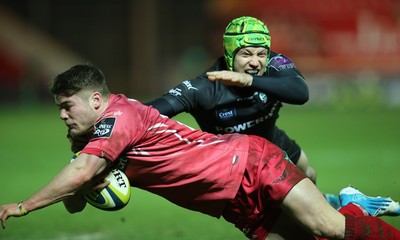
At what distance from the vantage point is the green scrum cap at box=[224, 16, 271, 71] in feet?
20.4

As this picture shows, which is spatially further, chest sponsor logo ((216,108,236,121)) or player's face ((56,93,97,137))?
chest sponsor logo ((216,108,236,121))

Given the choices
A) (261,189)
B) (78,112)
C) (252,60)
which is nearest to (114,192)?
(78,112)

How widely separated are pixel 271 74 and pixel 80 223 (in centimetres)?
286

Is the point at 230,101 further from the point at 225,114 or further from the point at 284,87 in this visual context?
the point at 284,87

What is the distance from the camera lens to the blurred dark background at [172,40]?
73.4 ft

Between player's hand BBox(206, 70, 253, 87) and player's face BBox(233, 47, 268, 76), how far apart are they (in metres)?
0.85

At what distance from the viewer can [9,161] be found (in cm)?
1277

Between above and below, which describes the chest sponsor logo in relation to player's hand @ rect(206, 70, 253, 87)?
below

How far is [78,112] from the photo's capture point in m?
4.86

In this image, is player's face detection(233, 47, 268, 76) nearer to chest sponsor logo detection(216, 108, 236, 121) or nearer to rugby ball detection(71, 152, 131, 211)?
chest sponsor logo detection(216, 108, 236, 121)

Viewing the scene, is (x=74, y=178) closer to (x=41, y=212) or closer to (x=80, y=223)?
(x=80, y=223)

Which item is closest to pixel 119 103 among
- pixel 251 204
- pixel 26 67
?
pixel 251 204

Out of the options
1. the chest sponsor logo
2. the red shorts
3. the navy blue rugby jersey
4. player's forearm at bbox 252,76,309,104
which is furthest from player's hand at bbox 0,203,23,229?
the chest sponsor logo

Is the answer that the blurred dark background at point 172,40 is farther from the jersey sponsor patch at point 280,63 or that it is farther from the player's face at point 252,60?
the player's face at point 252,60
